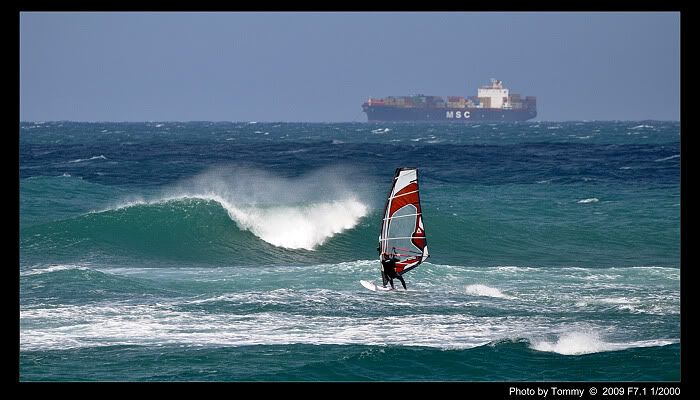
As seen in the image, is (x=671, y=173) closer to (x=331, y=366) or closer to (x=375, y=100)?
(x=331, y=366)

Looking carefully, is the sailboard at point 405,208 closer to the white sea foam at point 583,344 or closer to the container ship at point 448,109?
the white sea foam at point 583,344

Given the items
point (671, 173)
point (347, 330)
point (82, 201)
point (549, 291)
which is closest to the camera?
point (347, 330)

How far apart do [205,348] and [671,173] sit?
126 ft

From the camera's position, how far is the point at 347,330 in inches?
660

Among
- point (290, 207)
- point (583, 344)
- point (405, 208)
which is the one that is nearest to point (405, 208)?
point (405, 208)

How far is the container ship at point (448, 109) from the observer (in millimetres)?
189125

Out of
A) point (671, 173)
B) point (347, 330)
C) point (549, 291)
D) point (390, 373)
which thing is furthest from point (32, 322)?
point (671, 173)

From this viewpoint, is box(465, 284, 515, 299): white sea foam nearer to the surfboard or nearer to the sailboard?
the surfboard

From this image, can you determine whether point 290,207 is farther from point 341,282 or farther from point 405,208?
point 405,208

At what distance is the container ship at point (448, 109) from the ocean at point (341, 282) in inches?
5538

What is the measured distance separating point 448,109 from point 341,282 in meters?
170

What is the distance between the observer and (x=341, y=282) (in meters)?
21.5

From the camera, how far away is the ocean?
14891mm
